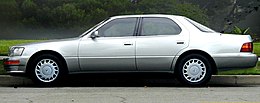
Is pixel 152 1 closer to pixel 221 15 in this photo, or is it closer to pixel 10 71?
pixel 221 15

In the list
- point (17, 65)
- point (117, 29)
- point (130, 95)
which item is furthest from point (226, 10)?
point (130, 95)

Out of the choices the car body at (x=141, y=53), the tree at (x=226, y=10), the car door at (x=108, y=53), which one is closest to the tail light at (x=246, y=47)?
the car body at (x=141, y=53)

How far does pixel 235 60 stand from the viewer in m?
10.0

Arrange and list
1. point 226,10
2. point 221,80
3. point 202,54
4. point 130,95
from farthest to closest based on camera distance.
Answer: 1. point 226,10
2. point 221,80
3. point 202,54
4. point 130,95

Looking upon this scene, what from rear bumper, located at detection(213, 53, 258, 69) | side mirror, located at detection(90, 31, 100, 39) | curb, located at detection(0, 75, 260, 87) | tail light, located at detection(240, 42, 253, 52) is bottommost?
curb, located at detection(0, 75, 260, 87)

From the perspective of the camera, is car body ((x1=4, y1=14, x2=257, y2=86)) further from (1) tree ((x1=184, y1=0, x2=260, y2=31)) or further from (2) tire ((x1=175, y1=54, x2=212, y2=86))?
(1) tree ((x1=184, y1=0, x2=260, y2=31))

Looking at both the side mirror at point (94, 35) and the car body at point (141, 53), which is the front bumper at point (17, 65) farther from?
the side mirror at point (94, 35)

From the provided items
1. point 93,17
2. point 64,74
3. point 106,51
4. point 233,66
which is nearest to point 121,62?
point 106,51

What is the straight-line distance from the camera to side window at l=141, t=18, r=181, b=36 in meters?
10.2

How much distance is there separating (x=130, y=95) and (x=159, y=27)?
1.90m

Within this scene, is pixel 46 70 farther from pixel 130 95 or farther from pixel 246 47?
pixel 246 47

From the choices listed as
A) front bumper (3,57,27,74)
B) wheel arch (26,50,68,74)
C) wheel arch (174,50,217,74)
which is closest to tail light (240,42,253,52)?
wheel arch (174,50,217,74)

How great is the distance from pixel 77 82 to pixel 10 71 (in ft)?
4.81

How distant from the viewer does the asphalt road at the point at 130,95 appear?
824 cm
